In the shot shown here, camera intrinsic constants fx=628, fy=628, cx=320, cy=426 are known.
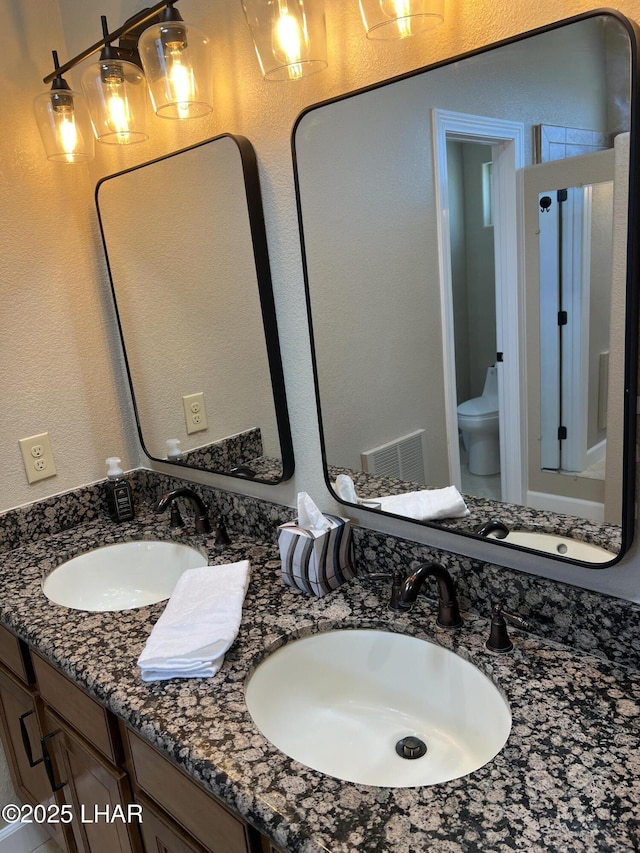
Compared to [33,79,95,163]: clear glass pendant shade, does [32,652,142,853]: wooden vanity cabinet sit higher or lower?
lower

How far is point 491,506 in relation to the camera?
3.86 ft

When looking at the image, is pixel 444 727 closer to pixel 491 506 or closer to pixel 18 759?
pixel 491 506

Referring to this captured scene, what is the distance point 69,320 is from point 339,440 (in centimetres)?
98

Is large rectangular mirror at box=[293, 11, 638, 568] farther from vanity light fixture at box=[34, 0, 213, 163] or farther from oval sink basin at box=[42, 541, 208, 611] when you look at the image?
oval sink basin at box=[42, 541, 208, 611]

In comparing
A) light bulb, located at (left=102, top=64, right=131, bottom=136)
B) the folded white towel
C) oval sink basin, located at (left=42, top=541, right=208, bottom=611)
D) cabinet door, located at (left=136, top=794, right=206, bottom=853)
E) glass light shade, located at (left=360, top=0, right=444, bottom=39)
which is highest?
light bulb, located at (left=102, top=64, right=131, bottom=136)

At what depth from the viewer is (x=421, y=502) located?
1.29m

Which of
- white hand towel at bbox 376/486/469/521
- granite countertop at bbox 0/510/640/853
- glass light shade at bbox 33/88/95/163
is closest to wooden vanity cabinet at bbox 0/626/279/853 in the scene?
granite countertop at bbox 0/510/640/853

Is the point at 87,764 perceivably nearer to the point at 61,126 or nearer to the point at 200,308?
the point at 200,308

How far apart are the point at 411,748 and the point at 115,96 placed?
58.9 inches

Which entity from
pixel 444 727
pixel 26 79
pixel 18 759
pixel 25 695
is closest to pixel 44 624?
pixel 25 695

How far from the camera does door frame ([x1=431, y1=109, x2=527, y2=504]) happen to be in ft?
3.32

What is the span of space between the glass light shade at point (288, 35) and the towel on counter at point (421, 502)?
83cm

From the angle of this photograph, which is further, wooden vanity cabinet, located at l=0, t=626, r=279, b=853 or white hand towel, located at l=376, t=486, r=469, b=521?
white hand towel, located at l=376, t=486, r=469, b=521

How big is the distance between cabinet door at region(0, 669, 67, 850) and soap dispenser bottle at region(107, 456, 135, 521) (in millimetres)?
518
